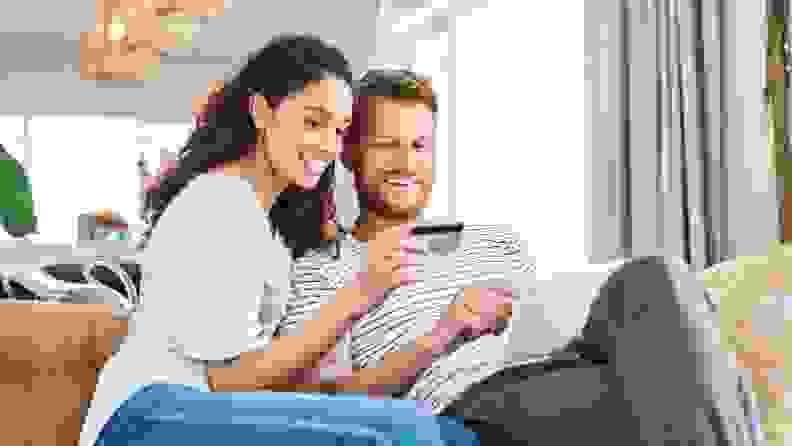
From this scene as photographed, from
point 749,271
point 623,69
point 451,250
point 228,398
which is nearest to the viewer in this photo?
point 228,398

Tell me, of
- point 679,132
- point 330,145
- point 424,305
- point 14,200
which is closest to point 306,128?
point 330,145

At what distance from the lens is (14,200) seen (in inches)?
86.7

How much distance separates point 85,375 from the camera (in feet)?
4.62

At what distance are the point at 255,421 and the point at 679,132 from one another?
2.87 m

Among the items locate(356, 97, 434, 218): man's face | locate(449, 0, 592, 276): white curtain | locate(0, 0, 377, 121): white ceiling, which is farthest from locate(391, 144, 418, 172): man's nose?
locate(0, 0, 377, 121): white ceiling

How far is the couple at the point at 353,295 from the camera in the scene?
91 cm

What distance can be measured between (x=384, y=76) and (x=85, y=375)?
27.7 inches

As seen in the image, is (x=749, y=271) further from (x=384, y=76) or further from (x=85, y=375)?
(x=85, y=375)

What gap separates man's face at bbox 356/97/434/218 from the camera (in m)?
1.49

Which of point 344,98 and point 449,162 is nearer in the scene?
point 344,98

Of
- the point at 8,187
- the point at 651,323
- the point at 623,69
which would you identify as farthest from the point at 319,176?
the point at 623,69

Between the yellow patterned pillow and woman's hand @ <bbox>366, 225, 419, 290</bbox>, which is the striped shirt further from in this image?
the yellow patterned pillow

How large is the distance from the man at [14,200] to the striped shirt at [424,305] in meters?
1.13

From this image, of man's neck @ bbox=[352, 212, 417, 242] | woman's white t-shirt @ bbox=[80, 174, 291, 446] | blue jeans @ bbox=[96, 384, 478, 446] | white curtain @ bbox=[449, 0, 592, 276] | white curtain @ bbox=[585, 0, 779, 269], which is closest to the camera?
blue jeans @ bbox=[96, 384, 478, 446]
